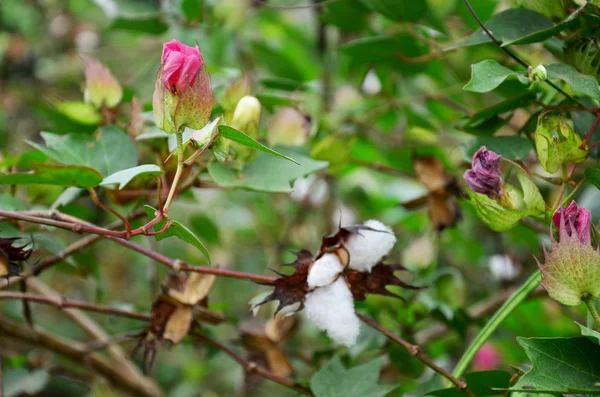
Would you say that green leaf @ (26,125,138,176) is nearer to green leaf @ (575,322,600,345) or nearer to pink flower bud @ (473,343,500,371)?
green leaf @ (575,322,600,345)

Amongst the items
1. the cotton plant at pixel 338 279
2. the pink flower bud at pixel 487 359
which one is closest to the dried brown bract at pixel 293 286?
the cotton plant at pixel 338 279

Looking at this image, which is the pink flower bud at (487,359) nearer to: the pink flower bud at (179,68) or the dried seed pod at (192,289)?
the dried seed pod at (192,289)

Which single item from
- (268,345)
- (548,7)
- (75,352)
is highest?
(548,7)

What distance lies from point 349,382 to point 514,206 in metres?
0.23

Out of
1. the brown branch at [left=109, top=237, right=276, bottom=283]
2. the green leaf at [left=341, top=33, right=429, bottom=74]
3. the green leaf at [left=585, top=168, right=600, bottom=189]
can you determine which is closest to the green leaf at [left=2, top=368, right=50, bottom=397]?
the brown branch at [left=109, top=237, right=276, bottom=283]

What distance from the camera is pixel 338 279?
53cm

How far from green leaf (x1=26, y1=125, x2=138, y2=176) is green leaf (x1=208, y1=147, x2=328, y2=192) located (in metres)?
0.09

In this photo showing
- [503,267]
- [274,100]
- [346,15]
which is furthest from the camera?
[503,267]

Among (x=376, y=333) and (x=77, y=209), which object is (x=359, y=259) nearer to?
(x=376, y=333)

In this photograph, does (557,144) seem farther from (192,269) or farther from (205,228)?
(205,228)

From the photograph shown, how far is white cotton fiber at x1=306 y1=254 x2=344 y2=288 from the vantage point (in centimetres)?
52

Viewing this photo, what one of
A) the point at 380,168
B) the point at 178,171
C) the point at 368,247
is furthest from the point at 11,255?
the point at 380,168

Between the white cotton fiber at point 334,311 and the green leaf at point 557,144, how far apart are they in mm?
199

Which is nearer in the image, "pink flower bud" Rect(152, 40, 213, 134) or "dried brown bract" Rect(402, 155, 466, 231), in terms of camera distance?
"pink flower bud" Rect(152, 40, 213, 134)
